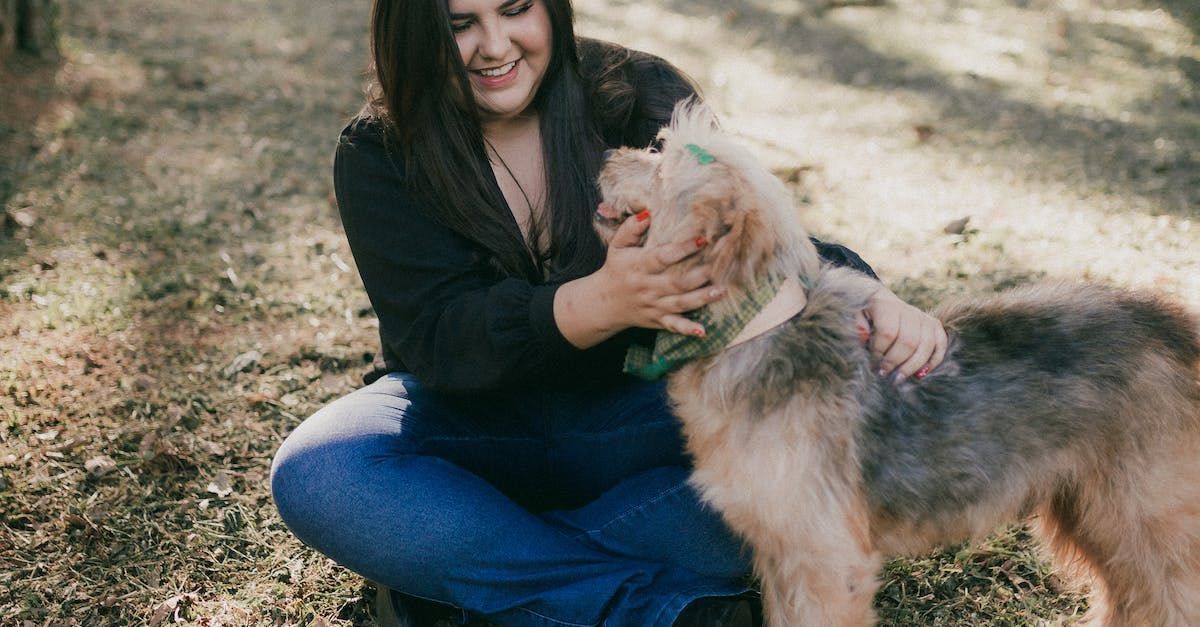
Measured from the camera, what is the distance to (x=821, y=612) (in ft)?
9.07

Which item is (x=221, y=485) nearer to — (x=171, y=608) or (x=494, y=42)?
(x=171, y=608)

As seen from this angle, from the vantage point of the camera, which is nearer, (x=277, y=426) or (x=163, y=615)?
(x=163, y=615)

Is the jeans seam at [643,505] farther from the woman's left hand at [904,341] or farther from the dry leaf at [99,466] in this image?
the dry leaf at [99,466]

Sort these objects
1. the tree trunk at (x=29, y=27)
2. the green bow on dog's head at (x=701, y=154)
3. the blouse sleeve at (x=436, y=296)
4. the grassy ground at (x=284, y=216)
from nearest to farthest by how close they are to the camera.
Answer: the green bow on dog's head at (x=701, y=154) → the blouse sleeve at (x=436, y=296) → the grassy ground at (x=284, y=216) → the tree trunk at (x=29, y=27)

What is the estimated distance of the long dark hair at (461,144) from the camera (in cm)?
340

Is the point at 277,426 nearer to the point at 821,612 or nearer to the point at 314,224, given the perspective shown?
the point at 314,224

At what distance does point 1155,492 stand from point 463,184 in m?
2.55

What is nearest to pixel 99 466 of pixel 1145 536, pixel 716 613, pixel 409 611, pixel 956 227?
pixel 409 611

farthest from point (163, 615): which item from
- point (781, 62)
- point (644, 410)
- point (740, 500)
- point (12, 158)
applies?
point (781, 62)

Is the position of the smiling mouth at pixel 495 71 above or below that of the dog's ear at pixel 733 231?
above

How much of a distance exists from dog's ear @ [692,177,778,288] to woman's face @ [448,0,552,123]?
1.35 meters

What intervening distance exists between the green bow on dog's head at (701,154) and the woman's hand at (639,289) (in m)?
0.22

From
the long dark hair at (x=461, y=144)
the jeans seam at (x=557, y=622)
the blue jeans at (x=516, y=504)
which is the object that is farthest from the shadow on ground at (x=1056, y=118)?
the jeans seam at (x=557, y=622)

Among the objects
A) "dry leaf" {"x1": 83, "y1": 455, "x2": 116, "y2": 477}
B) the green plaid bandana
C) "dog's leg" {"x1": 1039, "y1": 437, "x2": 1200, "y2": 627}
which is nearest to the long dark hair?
the green plaid bandana
